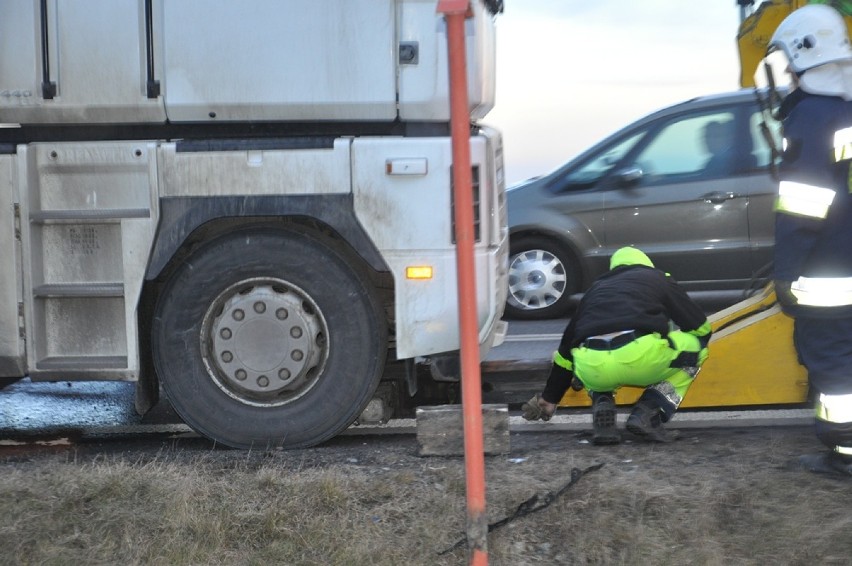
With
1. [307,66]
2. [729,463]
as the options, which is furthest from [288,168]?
[729,463]

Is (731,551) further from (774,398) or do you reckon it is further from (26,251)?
(26,251)

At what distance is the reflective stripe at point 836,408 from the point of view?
5.23 m

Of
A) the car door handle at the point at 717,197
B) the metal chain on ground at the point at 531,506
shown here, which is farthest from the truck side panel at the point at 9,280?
the car door handle at the point at 717,197

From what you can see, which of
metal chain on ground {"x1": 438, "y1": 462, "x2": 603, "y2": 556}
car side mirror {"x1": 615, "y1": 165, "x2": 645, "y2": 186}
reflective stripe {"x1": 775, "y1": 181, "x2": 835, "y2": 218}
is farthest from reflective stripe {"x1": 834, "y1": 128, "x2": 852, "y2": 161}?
car side mirror {"x1": 615, "y1": 165, "x2": 645, "y2": 186}

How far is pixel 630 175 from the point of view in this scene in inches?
400

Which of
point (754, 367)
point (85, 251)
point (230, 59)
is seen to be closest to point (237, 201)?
point (230, 59)

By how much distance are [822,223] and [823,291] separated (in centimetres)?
30

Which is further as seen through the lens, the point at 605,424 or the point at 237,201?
the point at 605,424

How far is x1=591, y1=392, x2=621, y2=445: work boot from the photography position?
6004 millimetres

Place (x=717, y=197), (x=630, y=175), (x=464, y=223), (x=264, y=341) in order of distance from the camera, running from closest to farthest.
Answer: (x=464, y=223) < (x=264, y=341) < (x=717, y=197) < (x=630, y=175)

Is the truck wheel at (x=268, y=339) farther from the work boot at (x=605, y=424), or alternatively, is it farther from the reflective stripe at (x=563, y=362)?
the work boot at (x=605, y=424)

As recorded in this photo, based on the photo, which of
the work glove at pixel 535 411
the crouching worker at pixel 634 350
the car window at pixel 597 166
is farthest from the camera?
the car window at pixel 597 166

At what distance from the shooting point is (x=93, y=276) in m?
5.78

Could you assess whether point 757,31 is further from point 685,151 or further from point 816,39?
point 816,39
